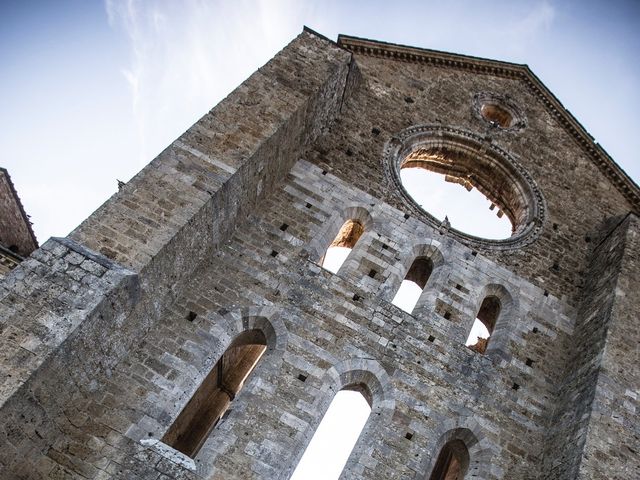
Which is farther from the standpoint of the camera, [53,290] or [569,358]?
[569,358]

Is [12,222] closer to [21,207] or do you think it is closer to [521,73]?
[21,207]

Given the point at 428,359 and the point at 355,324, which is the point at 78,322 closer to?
the point at 355,324

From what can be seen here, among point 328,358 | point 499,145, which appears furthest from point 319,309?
point 499,145

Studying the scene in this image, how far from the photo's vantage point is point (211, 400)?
34.9 feet

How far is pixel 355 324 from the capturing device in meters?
8.37

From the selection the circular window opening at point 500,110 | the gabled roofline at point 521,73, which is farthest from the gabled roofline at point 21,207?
the circular window opening at point 500,110

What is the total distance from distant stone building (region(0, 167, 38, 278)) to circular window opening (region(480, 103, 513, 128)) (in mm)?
10461

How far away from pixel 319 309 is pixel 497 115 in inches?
302

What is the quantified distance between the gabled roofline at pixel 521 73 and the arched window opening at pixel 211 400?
658cm

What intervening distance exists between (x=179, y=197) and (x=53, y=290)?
6.69ft

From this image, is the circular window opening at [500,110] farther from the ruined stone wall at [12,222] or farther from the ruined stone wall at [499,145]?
the ruined stone wall at [12,222]

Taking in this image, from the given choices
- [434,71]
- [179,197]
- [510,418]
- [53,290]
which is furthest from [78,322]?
[434,71]

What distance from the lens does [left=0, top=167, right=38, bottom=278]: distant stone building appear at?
499 inches

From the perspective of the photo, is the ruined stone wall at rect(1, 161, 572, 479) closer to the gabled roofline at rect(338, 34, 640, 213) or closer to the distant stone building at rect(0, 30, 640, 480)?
the distant stone building at rect(0, 30, 640, 480)
